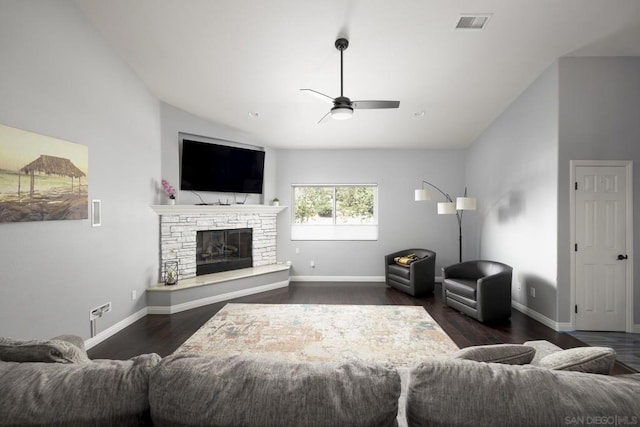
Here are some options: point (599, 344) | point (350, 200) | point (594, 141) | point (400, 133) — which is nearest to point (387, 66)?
point (400, 133)

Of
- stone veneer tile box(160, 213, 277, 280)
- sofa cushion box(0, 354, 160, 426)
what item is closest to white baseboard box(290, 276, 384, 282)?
stone veneer tile box(160, 213, 277, 280)

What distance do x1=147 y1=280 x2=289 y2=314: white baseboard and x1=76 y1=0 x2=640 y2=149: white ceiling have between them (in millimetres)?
3065

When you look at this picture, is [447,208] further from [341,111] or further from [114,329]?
[114,329]

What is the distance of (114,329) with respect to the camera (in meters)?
3.72

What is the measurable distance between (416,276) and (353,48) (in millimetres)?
3735

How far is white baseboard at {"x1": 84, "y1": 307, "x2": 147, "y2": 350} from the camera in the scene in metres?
3.32

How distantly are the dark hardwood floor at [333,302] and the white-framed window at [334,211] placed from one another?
146cm

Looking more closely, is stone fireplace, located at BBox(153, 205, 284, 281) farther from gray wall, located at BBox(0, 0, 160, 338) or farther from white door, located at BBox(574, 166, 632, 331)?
white door, located at BBox(574, 166, 632, 331)

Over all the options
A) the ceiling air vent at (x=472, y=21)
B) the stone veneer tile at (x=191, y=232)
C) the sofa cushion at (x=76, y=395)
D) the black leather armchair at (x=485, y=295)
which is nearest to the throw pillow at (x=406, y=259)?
the black leather armchair at (x=485, y=295)

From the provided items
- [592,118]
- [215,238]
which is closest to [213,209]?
[215,238]

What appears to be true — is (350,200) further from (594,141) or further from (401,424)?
(401,424)

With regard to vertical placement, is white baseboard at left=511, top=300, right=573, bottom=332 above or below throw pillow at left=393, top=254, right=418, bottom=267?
below

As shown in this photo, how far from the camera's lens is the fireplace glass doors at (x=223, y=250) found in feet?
17.8

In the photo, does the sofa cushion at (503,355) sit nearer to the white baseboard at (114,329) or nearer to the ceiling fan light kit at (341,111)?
the ceiling fan light kit at (341,111)
